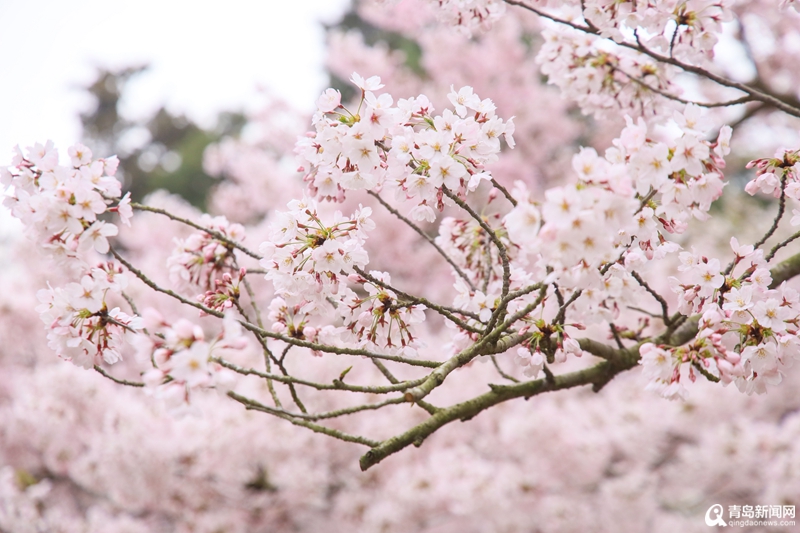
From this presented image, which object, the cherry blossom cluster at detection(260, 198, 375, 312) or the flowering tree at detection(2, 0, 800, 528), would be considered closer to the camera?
the flowering tree at detection(2, 0, 800, 528)

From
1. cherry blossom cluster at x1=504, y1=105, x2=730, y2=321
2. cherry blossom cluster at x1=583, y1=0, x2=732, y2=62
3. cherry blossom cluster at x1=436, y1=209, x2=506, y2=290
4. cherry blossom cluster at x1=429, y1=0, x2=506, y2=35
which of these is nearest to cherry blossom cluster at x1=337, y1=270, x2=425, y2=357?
cherry blossom cluster at x1=504, y1=105, x2=730, y2=321

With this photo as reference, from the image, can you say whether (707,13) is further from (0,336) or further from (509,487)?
(0,336)

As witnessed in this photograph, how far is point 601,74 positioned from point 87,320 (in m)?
2.26

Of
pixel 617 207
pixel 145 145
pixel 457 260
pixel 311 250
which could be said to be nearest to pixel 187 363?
pixel 311 250

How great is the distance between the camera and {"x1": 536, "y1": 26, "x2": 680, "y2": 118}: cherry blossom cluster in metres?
2.53

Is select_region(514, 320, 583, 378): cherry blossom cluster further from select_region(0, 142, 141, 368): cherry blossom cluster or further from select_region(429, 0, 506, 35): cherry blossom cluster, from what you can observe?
select_region(429, 0, 506, 35): cherry blossom cluster

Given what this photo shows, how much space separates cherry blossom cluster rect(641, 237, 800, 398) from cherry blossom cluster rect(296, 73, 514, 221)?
666 millimetres

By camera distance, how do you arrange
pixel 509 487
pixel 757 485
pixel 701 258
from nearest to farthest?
pixel 701 258 → pixel 509 487 → pixel 757 485

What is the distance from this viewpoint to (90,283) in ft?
4.72

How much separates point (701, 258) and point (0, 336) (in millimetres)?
8148

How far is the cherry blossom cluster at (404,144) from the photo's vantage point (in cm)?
149

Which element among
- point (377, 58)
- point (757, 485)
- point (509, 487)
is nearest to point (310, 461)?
point (509, 487)

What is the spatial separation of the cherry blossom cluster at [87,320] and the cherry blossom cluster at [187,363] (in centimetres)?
36

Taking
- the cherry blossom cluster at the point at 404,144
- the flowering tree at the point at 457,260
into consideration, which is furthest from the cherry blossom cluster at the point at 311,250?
the cherry blossom cluster at the point at 404,144
